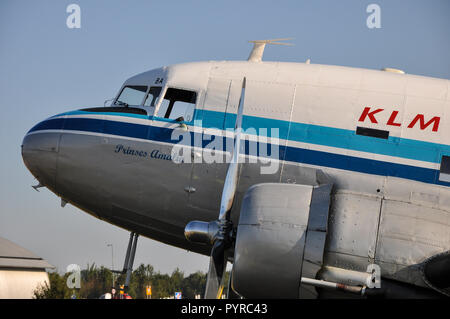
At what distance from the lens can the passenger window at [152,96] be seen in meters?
11.5

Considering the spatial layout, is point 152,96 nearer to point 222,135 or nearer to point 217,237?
point 222,135

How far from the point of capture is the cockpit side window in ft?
38.9

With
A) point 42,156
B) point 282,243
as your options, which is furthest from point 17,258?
point 282,243

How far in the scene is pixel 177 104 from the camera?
1129 centimetres

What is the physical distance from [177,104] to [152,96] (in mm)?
663

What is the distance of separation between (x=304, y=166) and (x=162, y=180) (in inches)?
100

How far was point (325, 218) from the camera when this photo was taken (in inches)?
295

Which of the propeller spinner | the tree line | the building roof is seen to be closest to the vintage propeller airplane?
the propeller spinner

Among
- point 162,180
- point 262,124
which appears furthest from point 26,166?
point 262,124

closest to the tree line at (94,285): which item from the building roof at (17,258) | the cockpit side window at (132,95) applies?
the building roof at (17,258)

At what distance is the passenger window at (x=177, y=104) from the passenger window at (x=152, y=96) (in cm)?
22

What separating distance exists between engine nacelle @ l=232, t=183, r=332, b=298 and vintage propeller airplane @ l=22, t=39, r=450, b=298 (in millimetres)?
97

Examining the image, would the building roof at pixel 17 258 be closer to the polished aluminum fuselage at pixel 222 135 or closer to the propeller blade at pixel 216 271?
the polished aluminum fuselage at pixel 222 135

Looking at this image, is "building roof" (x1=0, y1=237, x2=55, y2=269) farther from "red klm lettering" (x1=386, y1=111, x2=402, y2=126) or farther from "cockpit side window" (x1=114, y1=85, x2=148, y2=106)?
"red klm lettering" (x1=386, y1=111, x2=402, y2=126)
